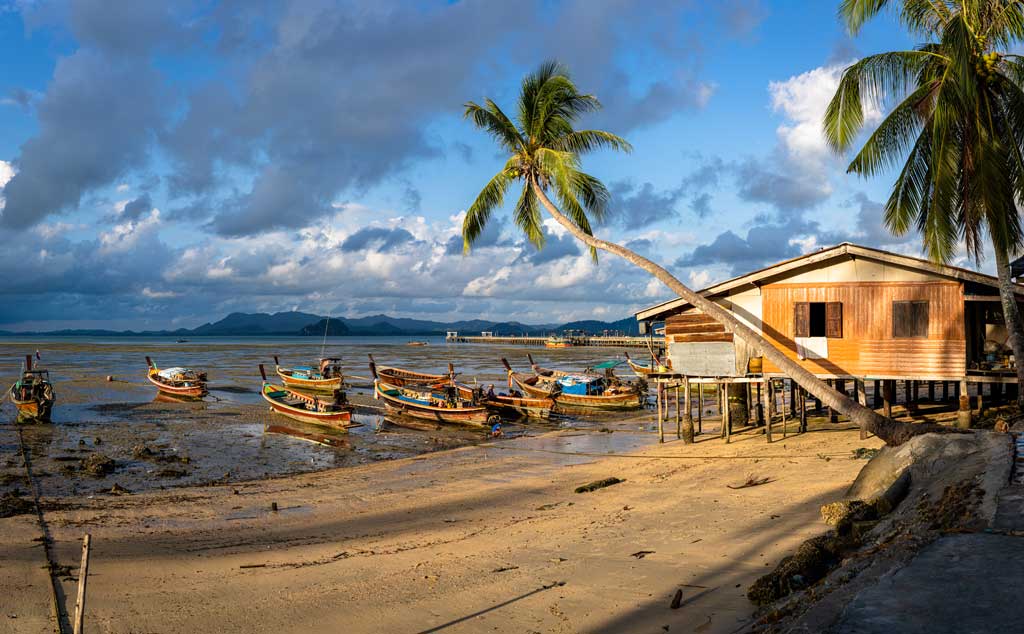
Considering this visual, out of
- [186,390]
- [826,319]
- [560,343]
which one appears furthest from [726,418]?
[560,343]

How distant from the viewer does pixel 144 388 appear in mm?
48094

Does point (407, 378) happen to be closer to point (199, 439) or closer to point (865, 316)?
point (199, 439)

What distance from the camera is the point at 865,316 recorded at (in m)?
18.7

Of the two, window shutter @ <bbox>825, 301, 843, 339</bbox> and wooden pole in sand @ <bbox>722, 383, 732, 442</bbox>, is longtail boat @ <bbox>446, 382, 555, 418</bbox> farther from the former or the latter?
window shutter @ <bbox>825, 301, 843, 339</bbox>

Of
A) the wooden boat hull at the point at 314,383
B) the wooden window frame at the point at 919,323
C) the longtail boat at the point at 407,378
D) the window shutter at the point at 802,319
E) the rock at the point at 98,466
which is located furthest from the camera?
the longtail boat at the point at 407,378

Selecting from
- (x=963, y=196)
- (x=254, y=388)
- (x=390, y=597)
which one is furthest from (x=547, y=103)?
(x=254, y=388)

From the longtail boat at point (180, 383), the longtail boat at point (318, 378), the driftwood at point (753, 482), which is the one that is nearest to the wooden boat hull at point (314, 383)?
the longtail boat at point (318, 378)

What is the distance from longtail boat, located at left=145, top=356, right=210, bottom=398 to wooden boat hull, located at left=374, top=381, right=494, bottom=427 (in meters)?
13.7

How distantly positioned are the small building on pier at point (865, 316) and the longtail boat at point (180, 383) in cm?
3059

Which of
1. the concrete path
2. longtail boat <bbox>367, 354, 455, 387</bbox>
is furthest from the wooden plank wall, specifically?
longtail boat <bbox>367, 354, 455, 387</bbox>

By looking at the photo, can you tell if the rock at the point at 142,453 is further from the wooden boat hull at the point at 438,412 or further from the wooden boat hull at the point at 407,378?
the wooden boat hull at the point at 407,378

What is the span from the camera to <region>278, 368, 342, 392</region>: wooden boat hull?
41.8 m

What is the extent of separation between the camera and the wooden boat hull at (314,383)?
4178 centimetres

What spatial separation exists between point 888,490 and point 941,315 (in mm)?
10797
